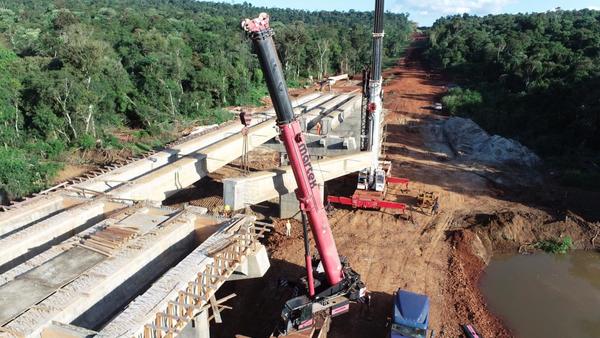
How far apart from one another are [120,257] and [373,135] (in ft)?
51.1

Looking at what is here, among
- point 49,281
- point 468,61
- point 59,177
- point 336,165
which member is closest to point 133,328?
point 49,281

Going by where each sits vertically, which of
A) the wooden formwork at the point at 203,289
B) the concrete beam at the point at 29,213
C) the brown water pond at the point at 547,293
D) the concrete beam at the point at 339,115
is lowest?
the brown water pond at the point at 547,293

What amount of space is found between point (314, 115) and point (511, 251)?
17.3 metres

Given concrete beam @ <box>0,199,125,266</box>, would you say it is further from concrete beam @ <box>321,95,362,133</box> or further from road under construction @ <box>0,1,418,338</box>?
concrete beam @ <box>321,95,362,133</box>

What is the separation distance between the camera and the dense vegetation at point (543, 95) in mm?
34156

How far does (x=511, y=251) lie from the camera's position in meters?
23.1

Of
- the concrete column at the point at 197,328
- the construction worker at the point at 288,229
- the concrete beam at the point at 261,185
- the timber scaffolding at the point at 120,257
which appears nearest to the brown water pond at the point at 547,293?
the concrete beam at the point at 261,185

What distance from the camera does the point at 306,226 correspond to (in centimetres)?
1355

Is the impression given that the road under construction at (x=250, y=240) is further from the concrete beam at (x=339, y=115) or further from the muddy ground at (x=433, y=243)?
the concrete beam at (x=339, y=115)

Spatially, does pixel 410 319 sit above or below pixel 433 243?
above

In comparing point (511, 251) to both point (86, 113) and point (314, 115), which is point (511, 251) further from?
point (86, 113)

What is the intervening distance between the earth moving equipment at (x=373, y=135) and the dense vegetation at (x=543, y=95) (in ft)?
47.8

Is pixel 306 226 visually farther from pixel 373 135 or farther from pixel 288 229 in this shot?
pixel 373 135

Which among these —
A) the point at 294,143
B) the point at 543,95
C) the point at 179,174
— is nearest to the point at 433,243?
the point at 294,143
